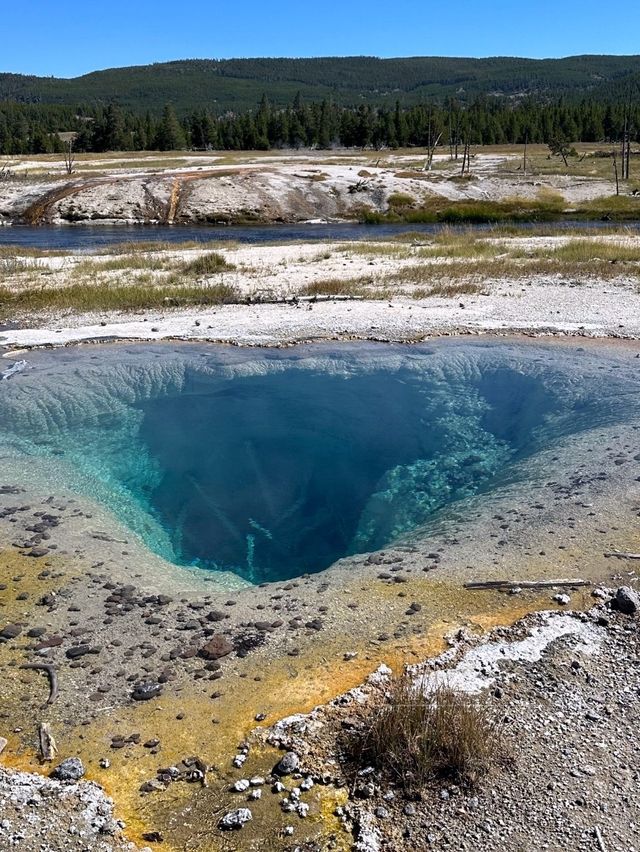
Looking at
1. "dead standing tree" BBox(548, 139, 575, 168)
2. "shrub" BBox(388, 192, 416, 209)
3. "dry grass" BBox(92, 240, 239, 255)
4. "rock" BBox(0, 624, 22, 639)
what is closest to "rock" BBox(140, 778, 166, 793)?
"rock" BBox(0, 624, 22, 639)

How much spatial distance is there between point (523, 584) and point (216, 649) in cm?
242

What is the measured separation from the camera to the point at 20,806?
383cm

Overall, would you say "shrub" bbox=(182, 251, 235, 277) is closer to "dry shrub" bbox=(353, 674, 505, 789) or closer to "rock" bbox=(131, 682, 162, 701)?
"rock" bbox=(131, 682, 162, 701)

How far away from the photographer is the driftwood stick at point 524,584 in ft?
19.0

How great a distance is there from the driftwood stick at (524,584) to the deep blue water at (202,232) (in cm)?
2871

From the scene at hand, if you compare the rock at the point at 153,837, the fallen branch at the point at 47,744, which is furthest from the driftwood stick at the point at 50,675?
the rock at the point at 153,837

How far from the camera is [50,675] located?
4.95 metres

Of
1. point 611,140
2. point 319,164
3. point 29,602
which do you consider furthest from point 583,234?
point 611,140

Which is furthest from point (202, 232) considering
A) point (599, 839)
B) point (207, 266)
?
point (599, 839)

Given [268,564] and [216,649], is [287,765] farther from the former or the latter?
[268,564]

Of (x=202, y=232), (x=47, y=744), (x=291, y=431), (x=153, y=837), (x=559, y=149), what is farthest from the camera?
(x=559, y=149)

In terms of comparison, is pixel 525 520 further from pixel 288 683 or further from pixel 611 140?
pixel 611 140

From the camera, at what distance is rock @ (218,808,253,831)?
3703 mm

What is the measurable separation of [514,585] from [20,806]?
3.73 m
